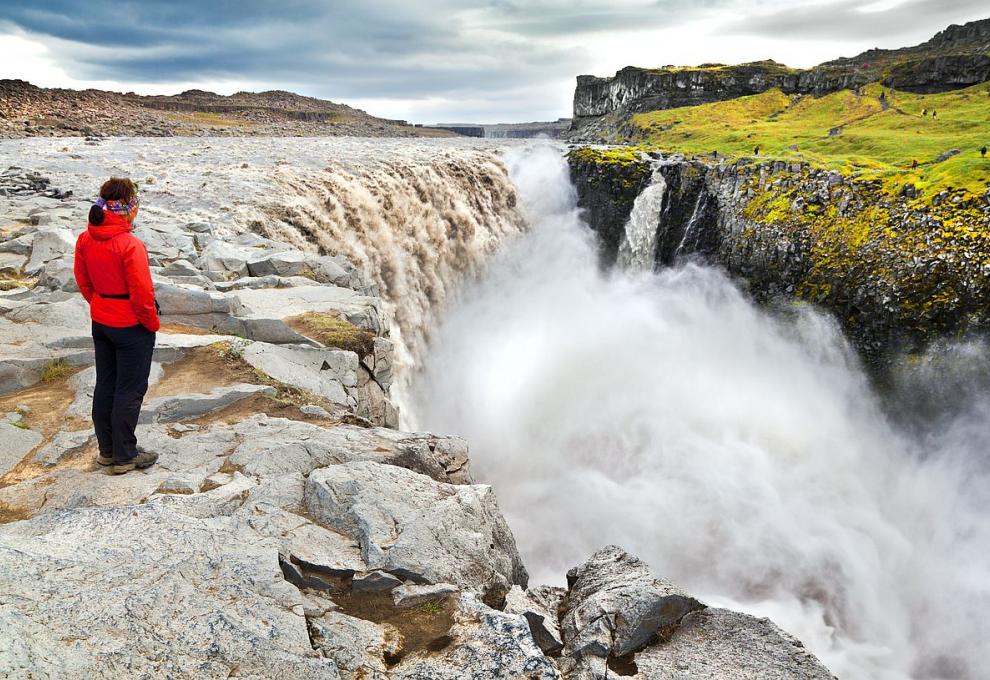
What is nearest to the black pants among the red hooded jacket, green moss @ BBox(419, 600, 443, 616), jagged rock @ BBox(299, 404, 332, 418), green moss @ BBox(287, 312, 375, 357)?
the red hooded jacket

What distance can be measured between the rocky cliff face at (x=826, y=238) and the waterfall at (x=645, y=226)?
0.33 metres

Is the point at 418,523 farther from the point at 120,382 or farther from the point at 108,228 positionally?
the point at 108,228

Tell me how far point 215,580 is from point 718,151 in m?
43.3

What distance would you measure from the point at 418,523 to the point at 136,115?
209 feet

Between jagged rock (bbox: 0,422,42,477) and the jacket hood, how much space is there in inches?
114

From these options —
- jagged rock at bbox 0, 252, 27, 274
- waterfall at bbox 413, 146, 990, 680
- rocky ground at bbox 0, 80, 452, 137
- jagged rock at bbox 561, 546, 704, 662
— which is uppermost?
rocky ground at bbox 0, 80, 452, 137

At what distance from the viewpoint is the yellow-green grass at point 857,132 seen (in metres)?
28.5

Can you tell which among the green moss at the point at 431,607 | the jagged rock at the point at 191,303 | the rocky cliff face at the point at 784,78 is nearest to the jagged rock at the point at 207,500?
the green moss at the point at 431,607

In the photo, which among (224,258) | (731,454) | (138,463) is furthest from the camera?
(731,454)

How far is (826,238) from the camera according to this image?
2930 cm

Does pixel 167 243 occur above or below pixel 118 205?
below

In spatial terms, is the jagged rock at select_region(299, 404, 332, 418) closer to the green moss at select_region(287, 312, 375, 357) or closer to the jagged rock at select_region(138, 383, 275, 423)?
the jagged rock at select_region(138, 383, 275, 423)

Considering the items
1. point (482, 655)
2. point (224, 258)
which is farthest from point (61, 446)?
point (224, 258)

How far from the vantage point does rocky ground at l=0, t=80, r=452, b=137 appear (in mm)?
42938
